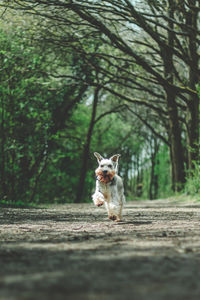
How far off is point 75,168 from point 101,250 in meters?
27.9

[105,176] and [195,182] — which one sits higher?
[195,182]

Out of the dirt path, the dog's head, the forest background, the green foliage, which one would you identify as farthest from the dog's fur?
the green foliage

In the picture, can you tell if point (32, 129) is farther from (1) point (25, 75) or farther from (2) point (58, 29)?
(2) point (58, 29)

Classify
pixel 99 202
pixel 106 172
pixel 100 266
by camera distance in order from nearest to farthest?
pixel 100 266
pixel 106 172
pixel 99 202

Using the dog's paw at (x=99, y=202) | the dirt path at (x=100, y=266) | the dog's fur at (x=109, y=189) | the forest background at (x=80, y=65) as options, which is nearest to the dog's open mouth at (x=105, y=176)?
the dog's fur at (x=109, y=189)

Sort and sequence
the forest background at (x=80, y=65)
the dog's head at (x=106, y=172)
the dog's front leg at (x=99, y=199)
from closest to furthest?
1. the dog's head at (x=106, y=172)
2. the dog's front leg at (x=99, y=199)
3. the forest background at (x=80, y=65)

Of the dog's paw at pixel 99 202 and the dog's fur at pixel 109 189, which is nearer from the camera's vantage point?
the dog's fur at pixel 109 189

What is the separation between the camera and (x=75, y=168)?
3200cm

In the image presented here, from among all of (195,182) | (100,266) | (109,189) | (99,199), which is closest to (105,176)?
(109,189)

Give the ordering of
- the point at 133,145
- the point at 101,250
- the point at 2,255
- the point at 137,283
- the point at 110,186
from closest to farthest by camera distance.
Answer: the point at 137,283, the point at 2,255, the point at 101,250, the point at 110,186, the point at 133,145

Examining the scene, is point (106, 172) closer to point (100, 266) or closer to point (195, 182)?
point (100, 266)

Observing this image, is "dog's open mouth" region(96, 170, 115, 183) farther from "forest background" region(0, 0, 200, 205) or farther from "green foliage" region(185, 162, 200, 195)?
"green foliage" region(185, 162, 200, 195)

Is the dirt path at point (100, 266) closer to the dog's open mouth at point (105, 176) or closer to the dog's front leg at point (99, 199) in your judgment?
the dog's open mouth at point (105, 176)

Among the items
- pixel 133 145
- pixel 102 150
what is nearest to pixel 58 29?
pixel 102 150
